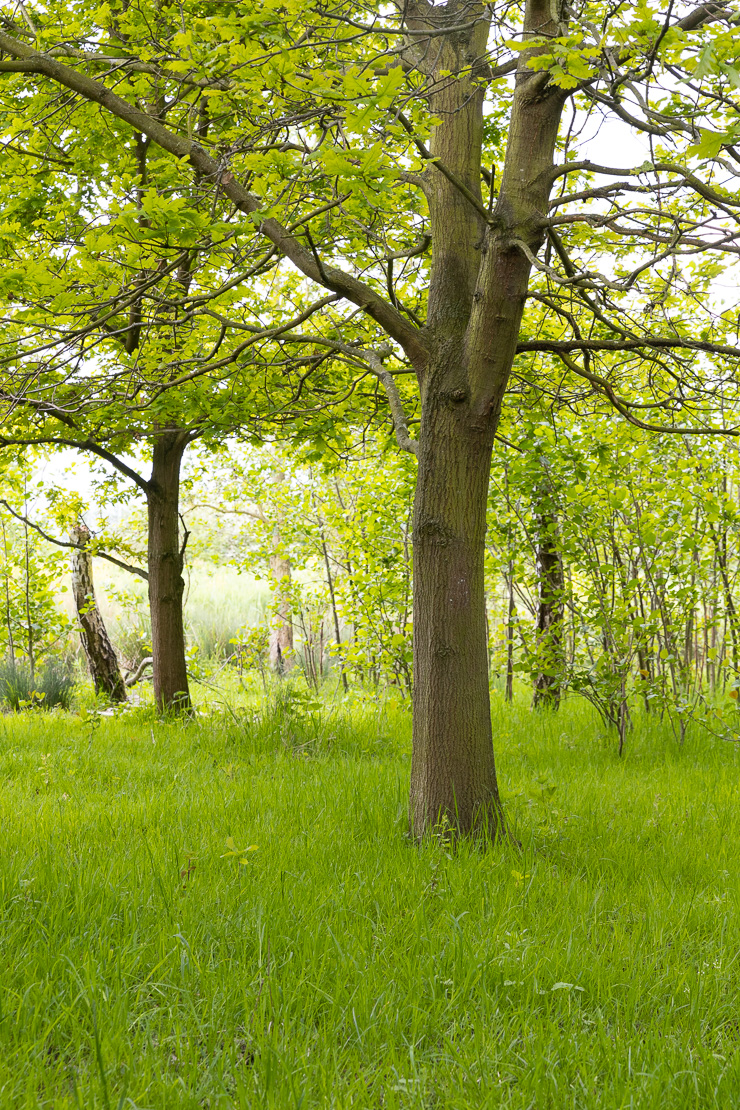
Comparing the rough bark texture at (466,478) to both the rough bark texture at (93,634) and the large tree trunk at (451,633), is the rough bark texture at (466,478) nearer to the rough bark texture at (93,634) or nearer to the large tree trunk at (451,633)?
the large tree trunk at (451,633)

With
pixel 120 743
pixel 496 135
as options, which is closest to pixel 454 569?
pixel 496 135

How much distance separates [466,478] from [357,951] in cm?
218

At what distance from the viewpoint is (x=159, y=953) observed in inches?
103

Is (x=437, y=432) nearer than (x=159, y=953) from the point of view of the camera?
No

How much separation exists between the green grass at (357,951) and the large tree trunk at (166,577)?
9.30 ft

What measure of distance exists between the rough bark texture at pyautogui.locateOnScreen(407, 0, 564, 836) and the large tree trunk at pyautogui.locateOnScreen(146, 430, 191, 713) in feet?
13.7

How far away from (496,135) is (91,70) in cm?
255

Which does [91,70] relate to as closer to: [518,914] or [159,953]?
[159,953]

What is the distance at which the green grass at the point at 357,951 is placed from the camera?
2076 mm

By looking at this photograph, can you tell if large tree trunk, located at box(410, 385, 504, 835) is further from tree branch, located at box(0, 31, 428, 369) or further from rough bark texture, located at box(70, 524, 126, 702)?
rough bark texture, located at box(70, 524, 126, 702)

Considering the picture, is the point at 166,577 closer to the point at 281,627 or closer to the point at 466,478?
the point at 466,478

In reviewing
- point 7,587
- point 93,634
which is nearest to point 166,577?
point 93,634

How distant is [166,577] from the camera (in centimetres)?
753

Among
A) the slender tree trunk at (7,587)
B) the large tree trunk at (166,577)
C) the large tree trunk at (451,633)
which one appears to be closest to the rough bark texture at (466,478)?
the large tree trunk at (451,633)
